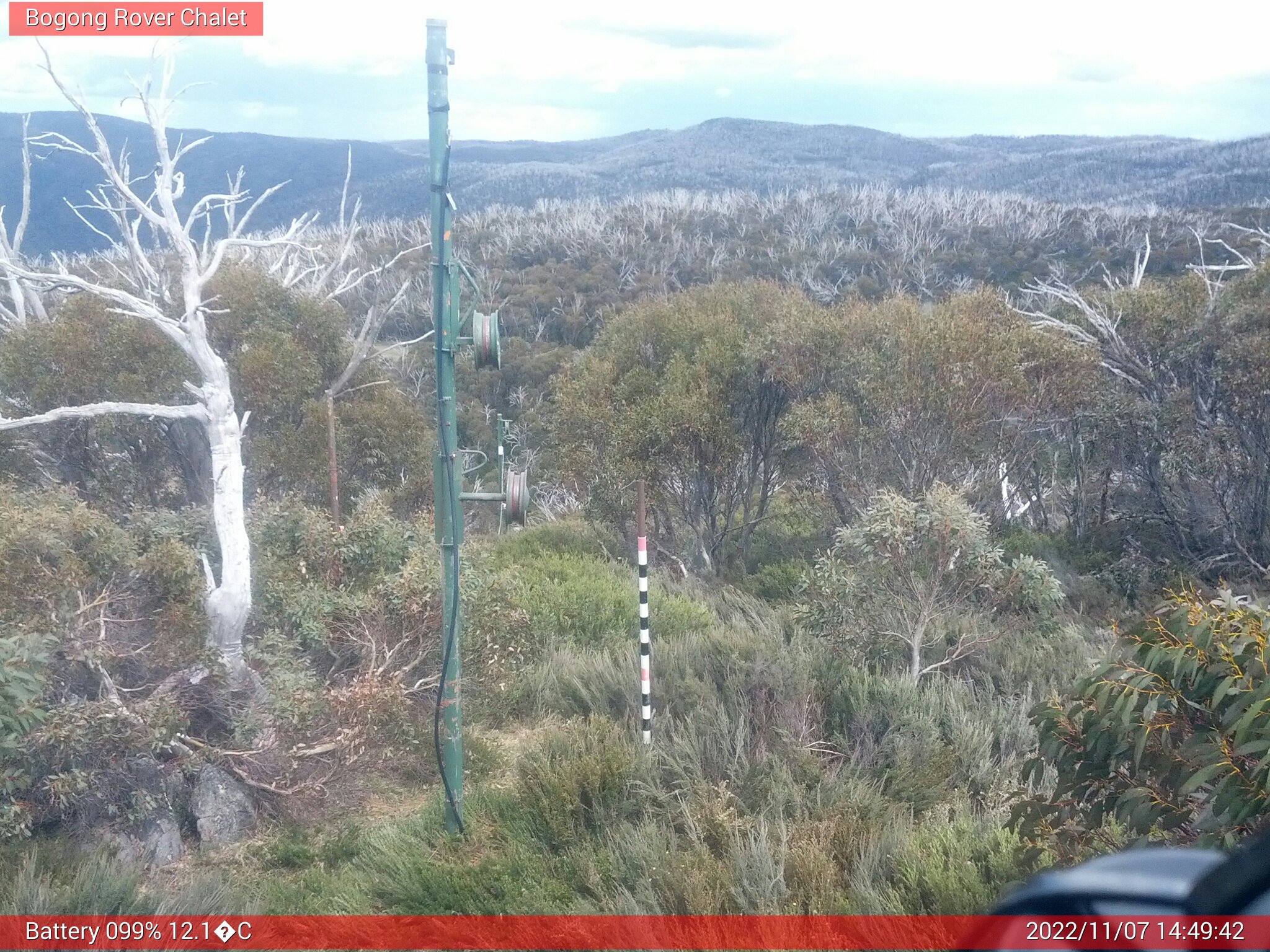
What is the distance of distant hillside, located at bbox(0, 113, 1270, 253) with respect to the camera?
33.9 metres

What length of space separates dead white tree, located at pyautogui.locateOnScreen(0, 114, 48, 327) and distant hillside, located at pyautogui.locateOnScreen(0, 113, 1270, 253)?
2348mm

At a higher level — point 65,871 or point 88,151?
point 88,151

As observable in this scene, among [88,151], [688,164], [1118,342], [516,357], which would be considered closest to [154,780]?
[88,151]

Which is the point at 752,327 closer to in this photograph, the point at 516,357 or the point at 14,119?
the point at 516,357

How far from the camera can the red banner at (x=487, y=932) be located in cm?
369

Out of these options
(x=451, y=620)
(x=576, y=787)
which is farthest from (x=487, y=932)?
(x=451, y=620)

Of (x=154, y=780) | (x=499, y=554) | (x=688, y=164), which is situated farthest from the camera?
(x=688, y=164)

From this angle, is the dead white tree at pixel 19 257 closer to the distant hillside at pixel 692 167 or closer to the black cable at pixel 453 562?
the distant hillside at pixel 692 167

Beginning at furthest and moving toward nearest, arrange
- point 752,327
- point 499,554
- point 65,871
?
point 752,327 < point 499,554 < point 65,871

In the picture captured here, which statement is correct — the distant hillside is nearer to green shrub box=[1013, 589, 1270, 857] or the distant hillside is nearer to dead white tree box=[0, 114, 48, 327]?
dead white tree box=[0, 114, 48, 327]

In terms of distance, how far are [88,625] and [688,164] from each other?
67.8 m

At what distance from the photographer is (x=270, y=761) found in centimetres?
628

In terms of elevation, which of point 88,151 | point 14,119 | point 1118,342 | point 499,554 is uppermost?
point 14,119

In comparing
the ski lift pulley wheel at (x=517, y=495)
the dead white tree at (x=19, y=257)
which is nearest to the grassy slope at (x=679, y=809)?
the ski lift pulley wheel at (x=517, y=495)
